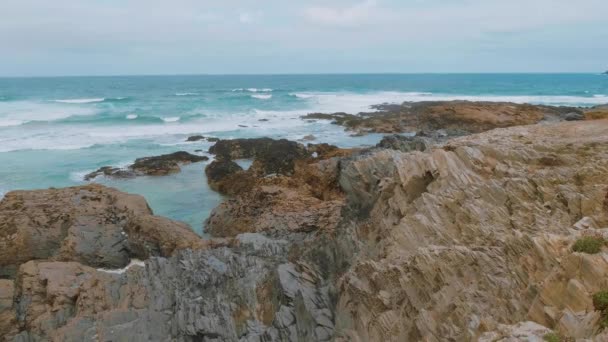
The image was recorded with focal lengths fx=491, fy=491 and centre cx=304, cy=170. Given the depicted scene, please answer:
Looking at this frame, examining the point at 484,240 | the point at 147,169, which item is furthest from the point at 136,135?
the point at 484,240

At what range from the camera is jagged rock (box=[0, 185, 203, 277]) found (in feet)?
61.3

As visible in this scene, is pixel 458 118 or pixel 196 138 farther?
pixel 458 118

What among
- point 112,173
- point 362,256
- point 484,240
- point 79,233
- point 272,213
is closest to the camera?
point 484,240

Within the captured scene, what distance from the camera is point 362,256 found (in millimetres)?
12969

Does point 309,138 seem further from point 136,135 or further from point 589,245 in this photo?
point 589,245

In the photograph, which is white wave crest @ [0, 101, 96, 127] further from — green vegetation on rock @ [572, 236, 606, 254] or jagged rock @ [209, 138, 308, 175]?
green vegetation on rock @ [572, 236, 606, 254]

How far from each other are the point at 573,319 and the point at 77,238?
17.3 meters

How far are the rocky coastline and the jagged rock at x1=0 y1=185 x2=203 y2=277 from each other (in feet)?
0.19

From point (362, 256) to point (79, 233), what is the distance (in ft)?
39.2

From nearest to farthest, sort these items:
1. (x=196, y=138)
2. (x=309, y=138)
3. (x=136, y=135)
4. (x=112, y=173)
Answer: (x=112, y=173) < (x=309, y=138) < (x=196, y=138) < (x=136, y=135)

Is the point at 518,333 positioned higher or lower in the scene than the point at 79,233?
higher

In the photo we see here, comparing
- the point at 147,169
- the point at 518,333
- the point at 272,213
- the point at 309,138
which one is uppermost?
the point at 518,333

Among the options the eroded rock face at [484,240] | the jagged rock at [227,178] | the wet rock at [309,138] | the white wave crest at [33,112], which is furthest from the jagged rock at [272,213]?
the white wave crest at [33,112]

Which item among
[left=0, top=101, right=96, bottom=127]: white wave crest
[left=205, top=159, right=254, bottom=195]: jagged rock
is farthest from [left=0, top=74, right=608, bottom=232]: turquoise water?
[left=205, top=159, right=254, bottom=195]: jagged rock
